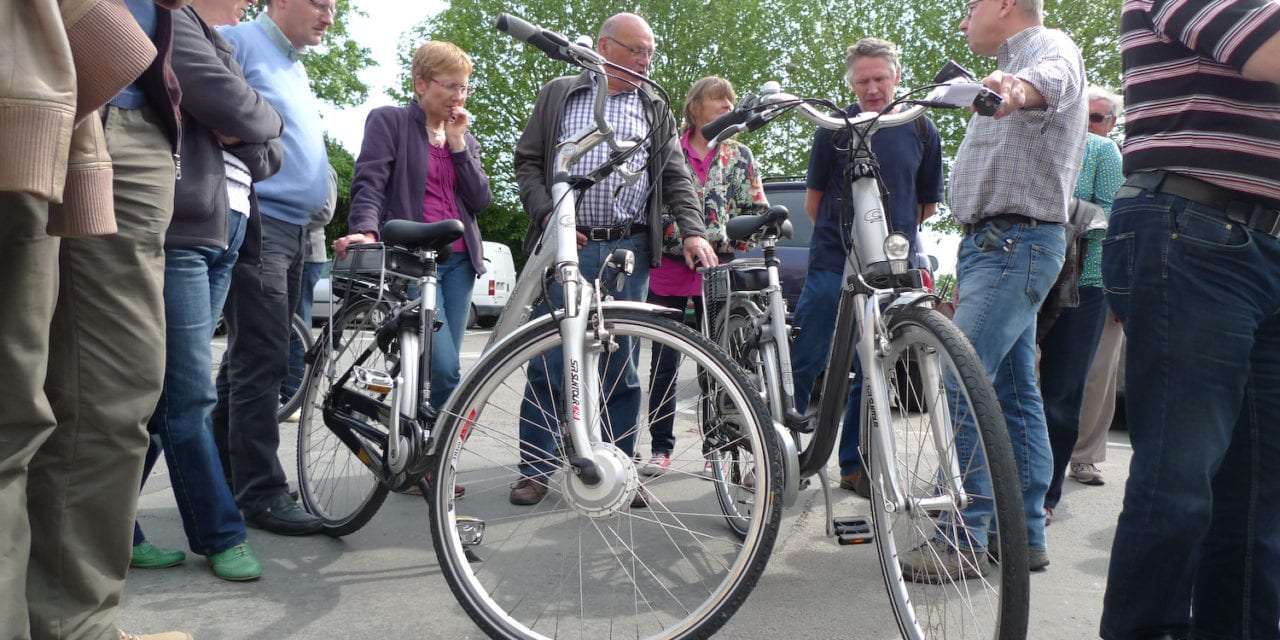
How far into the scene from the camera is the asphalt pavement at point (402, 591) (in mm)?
2760

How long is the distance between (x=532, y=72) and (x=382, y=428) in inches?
946

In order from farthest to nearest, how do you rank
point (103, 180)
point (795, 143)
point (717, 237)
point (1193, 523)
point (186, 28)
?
point (795, 143) < point (717, 237) < point (186, 28) < point (1193, 523) < point (103, 180)

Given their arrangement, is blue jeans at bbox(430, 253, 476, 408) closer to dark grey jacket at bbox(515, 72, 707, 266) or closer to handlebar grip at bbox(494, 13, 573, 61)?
dark grey jacket at bbox(515, 72, 707, 266)

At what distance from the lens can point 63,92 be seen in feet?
5.43

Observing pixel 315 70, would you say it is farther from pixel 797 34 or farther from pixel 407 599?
pixel 407 599

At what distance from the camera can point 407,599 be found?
2.99m

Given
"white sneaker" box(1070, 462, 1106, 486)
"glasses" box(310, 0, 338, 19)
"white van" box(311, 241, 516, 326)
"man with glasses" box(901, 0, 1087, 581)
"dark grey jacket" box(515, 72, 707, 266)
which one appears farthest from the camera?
"white van" box(311, 241, 516, 326)

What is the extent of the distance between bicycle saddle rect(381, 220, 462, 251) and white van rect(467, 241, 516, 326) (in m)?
13.7

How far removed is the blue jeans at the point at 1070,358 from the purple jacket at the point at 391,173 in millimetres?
2511

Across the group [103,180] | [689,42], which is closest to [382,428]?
[103,180]

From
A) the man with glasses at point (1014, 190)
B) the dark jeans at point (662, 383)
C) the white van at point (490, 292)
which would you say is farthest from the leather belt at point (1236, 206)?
the white van at point (490, 292)

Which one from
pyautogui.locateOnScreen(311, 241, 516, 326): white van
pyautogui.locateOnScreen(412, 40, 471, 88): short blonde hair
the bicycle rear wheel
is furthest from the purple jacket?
pyautogui.locateOnScreen(311, 241, 516, 326): white van

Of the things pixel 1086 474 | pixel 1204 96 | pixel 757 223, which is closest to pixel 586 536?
pixel 757 223

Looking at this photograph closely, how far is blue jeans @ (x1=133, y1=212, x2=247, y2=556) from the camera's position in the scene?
2916mm
